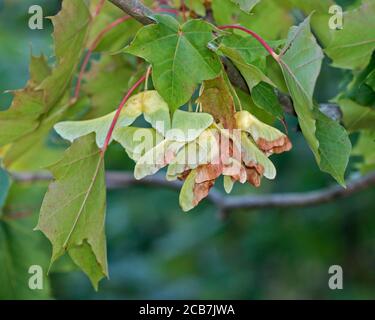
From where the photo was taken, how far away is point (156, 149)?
123 cm

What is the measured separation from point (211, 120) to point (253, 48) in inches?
6.5

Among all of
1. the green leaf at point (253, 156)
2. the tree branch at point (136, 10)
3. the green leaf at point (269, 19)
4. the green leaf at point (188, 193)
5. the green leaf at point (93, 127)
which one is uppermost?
the green leaf at point (269, 19)

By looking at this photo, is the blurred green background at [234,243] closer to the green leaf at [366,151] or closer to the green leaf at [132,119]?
the green leaf at [366,151]

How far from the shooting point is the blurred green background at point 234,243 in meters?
3.66

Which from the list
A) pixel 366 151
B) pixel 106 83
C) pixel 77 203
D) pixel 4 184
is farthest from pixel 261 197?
pixel 77 203

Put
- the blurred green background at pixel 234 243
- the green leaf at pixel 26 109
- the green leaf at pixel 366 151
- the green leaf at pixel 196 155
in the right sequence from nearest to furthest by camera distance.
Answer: the green leaf at pixel 196 155 < the green leaf at pixel 26 109 < the green leaf at pixel 366 151 < the blurred green background at pixel 234 243

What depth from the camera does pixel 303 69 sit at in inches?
49.0

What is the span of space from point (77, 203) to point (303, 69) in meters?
0.49

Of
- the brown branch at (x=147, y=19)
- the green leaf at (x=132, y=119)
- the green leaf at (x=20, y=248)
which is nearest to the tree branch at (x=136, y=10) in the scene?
the brown branch at (x=147, y=19)

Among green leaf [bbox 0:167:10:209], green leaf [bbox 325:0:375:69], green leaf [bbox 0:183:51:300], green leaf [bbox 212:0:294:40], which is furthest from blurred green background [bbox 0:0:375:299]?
green leaf [bbox 325:0:375:69]

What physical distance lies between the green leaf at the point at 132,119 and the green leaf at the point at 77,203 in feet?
0.08

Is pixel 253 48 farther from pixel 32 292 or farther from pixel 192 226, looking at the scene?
pixel 192 226

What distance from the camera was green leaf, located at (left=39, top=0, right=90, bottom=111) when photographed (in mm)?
1447

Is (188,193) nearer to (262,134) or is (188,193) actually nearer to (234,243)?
(262,134)
